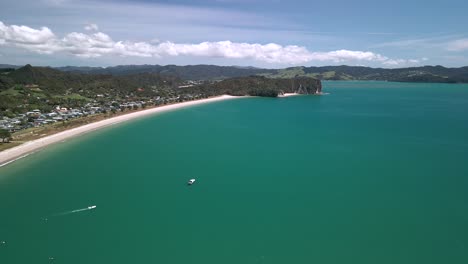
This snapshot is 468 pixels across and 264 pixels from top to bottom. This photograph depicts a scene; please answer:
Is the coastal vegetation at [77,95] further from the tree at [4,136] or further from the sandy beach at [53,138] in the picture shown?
the sandy beach at [53,138]

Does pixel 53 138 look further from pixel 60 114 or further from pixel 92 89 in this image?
pixel 92 89

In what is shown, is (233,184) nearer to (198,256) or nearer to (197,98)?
(198,256)

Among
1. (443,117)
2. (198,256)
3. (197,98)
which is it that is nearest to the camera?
(198,256)

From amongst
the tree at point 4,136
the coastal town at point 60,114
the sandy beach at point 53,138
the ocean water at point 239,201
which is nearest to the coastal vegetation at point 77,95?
the coastal town at point 60,114

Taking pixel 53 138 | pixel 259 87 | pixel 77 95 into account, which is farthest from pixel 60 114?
pixel 259 87

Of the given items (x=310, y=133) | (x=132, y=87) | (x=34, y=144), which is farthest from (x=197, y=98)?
(x=34, y=144)

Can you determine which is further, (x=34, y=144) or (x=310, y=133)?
(x=310, y=133)

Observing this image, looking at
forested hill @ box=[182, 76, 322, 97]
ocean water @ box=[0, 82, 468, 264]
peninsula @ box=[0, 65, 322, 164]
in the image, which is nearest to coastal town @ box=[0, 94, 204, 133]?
peninsula @ box=[0, 65, 322, 164]

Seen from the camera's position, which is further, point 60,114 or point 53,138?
point 60,114

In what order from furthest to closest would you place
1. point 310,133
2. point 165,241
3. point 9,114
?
point 9,114 → point 310,133 → point 165,241
